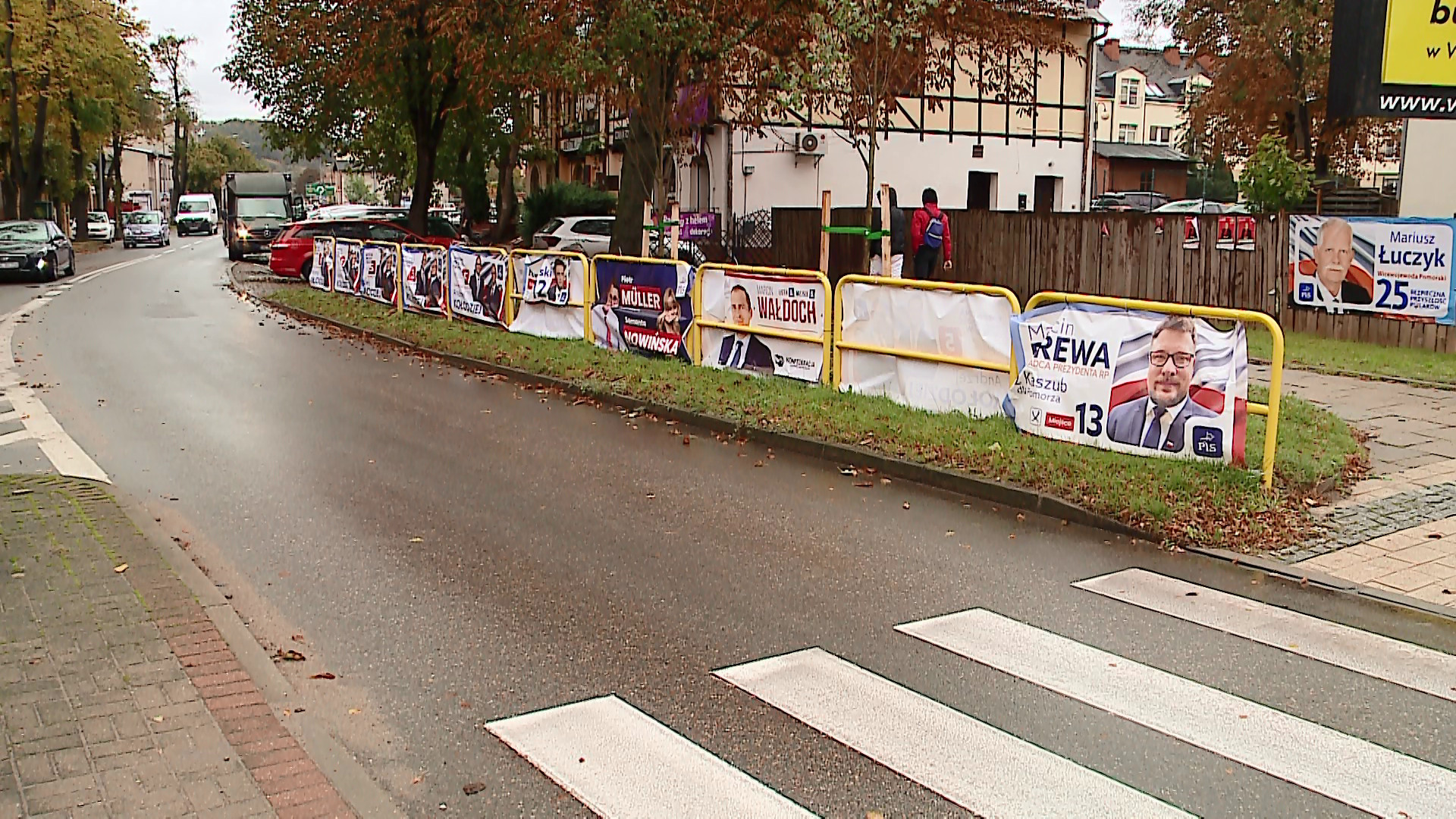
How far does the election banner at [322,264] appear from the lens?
2577 cm

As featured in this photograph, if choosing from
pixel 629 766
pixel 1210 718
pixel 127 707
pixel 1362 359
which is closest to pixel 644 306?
pixel 1362 359

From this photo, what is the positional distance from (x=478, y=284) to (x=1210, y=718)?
50.6ft

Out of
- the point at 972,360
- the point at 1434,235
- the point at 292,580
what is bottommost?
the point at 292,580

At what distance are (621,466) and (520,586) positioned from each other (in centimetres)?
326

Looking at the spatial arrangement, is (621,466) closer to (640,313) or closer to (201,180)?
(640,313)

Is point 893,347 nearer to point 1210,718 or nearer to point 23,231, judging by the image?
point 1210,718

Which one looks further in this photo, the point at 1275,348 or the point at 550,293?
the point at 550,293

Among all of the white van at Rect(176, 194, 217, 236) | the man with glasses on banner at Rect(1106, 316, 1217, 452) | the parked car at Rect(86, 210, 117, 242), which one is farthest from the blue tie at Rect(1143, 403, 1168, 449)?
the white van at Rect(176, 194, 217, 236)

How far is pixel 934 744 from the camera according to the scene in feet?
15.6

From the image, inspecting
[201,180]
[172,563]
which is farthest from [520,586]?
[201,180]

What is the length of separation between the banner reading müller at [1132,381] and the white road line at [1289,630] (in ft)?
6.14

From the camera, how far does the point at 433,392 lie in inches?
546

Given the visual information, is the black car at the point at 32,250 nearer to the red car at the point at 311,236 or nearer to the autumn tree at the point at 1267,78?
the red car at the point at 311,236

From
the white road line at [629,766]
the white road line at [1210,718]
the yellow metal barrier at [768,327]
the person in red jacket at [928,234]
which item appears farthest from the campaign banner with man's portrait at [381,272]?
the white road line at [629,766]
